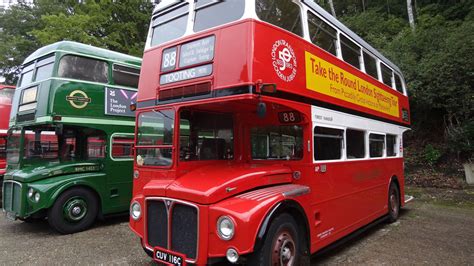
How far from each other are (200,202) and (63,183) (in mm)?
4611

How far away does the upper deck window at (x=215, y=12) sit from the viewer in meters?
4.49

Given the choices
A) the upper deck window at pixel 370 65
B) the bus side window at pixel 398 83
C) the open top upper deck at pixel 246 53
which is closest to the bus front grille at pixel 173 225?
the open top upper deck at pixel 246 53

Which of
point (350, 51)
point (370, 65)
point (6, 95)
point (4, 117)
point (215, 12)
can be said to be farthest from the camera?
point (6, 95)

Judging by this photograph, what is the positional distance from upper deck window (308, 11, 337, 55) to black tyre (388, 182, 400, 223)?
406cm

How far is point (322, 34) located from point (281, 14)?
1.17 m

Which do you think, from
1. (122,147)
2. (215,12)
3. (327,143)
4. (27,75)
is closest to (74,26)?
(27,75)

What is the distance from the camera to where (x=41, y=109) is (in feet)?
24.1

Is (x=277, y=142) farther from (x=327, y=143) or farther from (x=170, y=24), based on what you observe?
(x=170, y=24)

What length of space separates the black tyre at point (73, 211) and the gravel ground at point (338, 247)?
0.22 m

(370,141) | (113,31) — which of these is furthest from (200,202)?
(113,31)

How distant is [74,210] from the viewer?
7.41 metres

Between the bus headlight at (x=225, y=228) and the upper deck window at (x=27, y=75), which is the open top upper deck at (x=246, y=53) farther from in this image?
the upper deck window at (x=27, y=75)

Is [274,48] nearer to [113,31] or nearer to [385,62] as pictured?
[385,62]

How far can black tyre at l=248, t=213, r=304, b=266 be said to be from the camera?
3.83m
